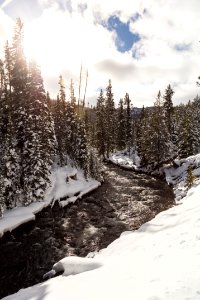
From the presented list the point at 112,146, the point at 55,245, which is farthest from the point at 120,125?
the point at 55,245

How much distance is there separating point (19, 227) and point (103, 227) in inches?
273

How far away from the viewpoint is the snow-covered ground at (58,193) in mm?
28377

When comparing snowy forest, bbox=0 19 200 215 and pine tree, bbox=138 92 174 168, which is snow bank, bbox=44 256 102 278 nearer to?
snowy forest, bbox=0 19 200 215

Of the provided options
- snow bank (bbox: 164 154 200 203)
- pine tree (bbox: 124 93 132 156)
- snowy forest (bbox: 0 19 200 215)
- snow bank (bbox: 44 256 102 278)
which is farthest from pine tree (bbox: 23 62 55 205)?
pine tree (bbox: 124 93 132 156)

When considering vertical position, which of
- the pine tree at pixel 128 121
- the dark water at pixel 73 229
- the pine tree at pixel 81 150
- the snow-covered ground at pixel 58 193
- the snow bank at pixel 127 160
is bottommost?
the dark water at pixel 73 229

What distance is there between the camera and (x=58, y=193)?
124 feet

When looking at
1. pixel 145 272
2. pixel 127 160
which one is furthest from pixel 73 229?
pixel 127 160

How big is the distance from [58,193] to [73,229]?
994 cm

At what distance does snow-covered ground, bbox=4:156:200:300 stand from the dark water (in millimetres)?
5400

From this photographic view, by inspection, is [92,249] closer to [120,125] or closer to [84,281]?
[84,281]

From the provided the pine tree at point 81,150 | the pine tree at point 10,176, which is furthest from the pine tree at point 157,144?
the pine tree at point 10,176

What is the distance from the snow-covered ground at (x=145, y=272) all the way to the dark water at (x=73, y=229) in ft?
17.7

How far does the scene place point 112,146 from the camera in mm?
88562

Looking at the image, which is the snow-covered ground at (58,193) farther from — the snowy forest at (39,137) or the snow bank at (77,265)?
the snow bank at (77,265)
